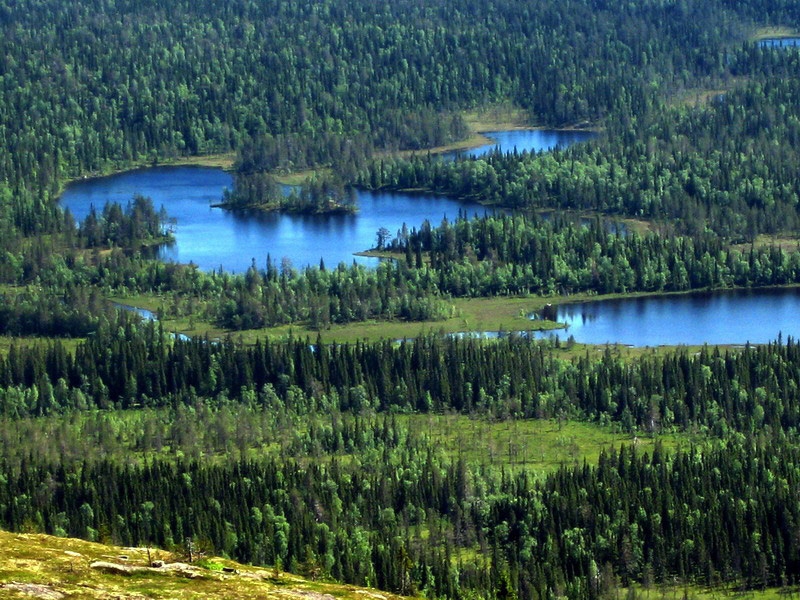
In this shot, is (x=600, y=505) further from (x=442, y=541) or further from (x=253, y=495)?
(x=253, y=495)

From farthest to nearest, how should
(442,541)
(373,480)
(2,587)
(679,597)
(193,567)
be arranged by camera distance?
(373,480) → (442,541) → (679,597) → (193,567) → (2,587)

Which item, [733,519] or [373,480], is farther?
[373,480]

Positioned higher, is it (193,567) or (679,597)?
(193,567)

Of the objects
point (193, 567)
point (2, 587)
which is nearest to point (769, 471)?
point (193, 567)

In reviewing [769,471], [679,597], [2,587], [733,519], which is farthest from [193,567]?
[769,471]

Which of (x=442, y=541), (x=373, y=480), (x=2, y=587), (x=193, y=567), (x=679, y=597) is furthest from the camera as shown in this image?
(x=373, y=480)

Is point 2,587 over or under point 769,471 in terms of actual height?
over

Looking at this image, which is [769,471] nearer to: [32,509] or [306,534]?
[306,534]
